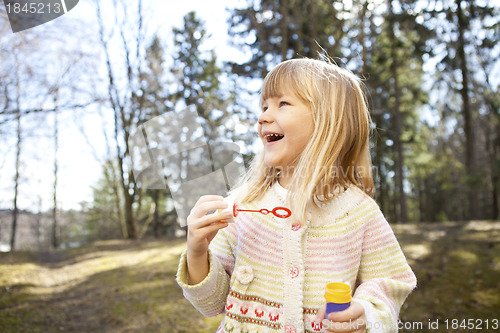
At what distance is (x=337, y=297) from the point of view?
3.51 feet

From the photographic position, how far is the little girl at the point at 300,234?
1.33 metres

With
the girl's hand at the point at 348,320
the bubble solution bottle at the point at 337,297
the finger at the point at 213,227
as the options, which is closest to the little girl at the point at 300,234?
the finger at the point at 213,227

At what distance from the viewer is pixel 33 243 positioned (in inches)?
959

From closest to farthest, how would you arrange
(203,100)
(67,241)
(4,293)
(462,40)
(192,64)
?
1. (4,293)
2. (203,100)
3. (462,40)
4. (192,64)
5. (67,241)

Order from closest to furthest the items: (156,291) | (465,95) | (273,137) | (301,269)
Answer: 1. (301,269)
2. (273,137)
3. (156,291)
4. (465,95)

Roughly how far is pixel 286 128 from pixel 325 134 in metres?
0.16

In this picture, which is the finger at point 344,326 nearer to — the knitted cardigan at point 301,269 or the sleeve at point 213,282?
the knitted cardigan at point 301,269

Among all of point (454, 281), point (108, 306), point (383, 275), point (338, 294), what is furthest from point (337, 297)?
point (454, 281)

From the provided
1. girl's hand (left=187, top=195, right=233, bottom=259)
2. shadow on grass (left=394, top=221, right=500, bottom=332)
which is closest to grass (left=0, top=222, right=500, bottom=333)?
shadow on grass (left=394, top=221, right=500, bottom=332)

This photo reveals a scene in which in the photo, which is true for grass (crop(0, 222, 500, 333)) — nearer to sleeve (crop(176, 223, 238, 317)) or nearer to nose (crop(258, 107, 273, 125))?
sleeve (crop(176, 223, 238, 317))

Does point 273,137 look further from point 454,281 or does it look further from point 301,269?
point 454,281

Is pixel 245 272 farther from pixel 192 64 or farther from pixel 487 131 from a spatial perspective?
pixel 487 131

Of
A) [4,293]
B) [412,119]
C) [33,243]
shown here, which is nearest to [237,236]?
[4,293]

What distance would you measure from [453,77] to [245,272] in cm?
1638
